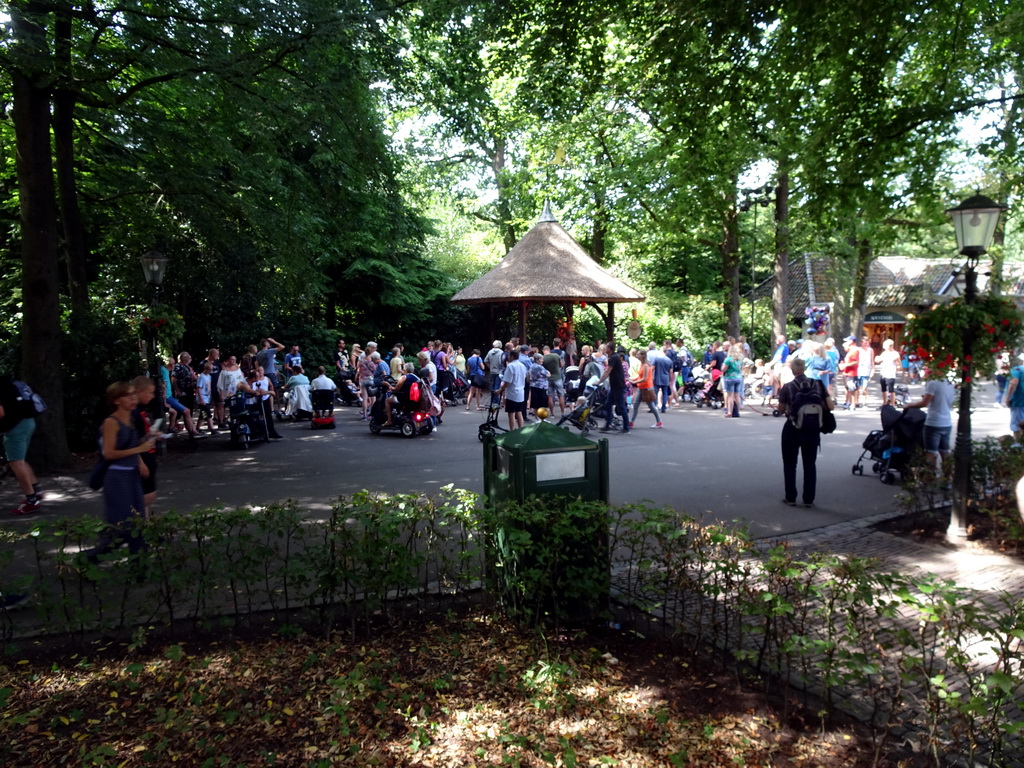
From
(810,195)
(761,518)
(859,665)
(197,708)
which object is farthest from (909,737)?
(810,195)

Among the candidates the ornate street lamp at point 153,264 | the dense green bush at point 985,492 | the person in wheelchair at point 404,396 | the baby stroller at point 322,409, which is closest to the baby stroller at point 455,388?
the baby stroller at point 322,409

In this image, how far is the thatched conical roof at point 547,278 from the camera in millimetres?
23484

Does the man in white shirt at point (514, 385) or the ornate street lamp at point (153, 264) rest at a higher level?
the ornate street lamp at point (153, 264)

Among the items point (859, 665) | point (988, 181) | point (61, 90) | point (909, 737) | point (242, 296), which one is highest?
point (988, 181)

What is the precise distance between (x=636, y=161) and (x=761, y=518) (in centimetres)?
1840

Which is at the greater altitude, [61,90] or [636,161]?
[636,161]

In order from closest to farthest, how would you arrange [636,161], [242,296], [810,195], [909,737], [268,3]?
[909,737] → [268,3] → [810,195] → [242,296] → [636,161]

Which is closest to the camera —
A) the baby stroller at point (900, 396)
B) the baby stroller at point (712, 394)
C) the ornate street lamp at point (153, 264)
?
the ornate street lamp at point (153, 264)

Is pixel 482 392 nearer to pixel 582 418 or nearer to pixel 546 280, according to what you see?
pixel 546 280

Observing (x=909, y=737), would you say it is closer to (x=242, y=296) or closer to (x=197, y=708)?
(x=197, y=708)

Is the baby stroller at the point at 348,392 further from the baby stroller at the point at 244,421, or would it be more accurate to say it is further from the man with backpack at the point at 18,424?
the man with backpack at the point at 18,424

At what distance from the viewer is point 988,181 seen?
85.9 ft

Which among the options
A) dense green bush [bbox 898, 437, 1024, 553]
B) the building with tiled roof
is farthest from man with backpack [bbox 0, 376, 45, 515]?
A: the building with tiled roof

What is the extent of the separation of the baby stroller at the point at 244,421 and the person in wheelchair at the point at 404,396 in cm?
232
